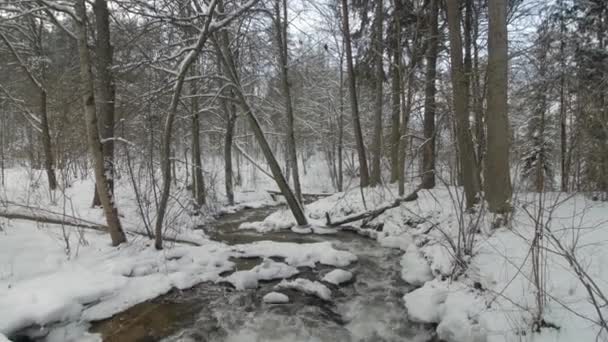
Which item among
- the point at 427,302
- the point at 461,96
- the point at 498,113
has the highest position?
the point at 461,96

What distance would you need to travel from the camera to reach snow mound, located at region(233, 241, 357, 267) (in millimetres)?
5738

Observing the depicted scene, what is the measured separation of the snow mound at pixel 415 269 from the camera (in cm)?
475

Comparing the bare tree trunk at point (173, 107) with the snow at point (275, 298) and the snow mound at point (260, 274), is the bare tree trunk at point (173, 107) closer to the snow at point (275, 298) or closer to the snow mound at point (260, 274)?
the snow mound at point (260, 274)

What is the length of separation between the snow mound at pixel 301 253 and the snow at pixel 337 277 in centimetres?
53

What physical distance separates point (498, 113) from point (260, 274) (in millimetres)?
4568

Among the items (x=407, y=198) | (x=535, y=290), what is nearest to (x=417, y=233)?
(x=407, y=198)

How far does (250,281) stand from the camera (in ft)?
15.7

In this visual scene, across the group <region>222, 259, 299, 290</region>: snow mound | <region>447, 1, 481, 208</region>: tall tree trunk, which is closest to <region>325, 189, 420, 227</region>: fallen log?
<region>447, 1, 481, 208</region>: tall tree trunk

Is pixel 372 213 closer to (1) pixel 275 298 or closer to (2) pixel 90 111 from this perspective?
(1) pixel 275 298

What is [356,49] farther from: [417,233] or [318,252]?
[318,252]

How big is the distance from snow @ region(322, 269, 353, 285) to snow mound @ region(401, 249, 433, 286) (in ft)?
2.85

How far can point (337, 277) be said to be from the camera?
499cm

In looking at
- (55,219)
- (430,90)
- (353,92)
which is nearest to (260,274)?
→ (55,219)

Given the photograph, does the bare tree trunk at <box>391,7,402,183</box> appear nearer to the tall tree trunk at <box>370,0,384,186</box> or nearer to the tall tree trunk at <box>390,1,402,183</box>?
the tall tree trunk at <box>390,1,402,183</box>
